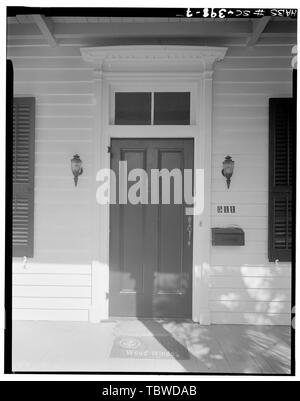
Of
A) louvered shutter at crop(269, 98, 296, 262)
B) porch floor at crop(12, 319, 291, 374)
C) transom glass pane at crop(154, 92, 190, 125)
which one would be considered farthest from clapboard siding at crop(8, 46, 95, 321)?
louvered shutter at crop(269, 98, 296, 262)

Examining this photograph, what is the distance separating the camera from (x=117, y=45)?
3.81m

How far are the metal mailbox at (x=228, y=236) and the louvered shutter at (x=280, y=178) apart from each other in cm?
32

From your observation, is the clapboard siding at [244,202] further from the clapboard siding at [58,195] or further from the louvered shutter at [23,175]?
the louvered shutter at [23,175]

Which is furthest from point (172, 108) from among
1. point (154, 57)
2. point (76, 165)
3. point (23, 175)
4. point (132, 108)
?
point (23, 175)

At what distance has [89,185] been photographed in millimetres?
3955

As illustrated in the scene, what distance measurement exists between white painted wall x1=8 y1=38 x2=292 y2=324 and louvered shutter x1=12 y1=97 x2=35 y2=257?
0.08 m

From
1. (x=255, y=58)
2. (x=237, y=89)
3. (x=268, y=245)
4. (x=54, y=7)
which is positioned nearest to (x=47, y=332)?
(x=268, y=245)

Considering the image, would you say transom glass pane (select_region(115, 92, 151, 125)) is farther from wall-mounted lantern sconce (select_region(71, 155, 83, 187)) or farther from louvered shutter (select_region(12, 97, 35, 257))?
louvered shutter (select_region(12, 97, 35, 257))

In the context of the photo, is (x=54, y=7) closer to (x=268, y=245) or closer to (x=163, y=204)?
(x=163, y=204)

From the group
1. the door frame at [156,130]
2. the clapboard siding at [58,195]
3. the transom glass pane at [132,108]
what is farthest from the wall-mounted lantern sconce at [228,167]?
the clapboard siding at [58,195]

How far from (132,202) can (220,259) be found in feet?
3.67

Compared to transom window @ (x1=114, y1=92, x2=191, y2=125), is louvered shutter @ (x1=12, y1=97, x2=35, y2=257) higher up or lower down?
lower down

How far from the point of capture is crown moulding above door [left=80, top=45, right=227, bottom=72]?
3768mm

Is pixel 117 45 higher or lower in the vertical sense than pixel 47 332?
higher
